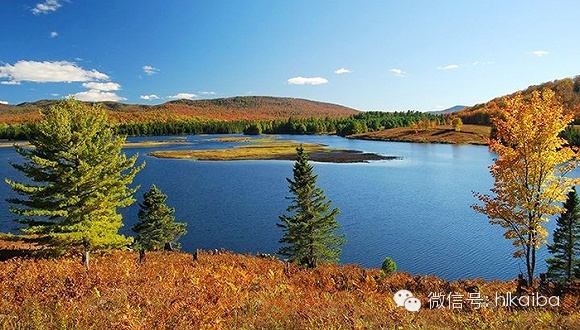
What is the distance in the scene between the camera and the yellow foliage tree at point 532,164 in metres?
22.7

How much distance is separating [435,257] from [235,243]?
2193cm

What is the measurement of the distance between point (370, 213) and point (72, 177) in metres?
43.8

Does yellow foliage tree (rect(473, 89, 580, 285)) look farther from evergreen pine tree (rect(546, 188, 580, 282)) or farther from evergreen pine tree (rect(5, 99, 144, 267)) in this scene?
evergreen pine tree (rect(5, 99, 144, 267))

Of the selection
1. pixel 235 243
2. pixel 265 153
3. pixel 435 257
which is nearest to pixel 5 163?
pixel 265 153

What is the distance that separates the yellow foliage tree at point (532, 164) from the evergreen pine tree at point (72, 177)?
23565 millimetres

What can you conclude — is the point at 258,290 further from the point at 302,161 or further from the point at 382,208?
the point at 382,208

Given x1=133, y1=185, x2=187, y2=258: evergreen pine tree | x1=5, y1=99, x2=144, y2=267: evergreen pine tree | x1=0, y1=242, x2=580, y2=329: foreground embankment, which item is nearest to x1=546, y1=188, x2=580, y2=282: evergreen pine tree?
x1=0, y1=242, x2=580, y2=329: foreground embankment

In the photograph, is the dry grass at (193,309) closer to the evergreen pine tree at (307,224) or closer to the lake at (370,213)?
the evergreen pine tree at (307,224)

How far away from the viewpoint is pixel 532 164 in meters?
23.1

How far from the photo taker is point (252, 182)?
87188mm

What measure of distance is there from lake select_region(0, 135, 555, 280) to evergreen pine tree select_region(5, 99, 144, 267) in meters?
21.1

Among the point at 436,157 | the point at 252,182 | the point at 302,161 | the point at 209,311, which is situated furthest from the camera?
the point at 436,157

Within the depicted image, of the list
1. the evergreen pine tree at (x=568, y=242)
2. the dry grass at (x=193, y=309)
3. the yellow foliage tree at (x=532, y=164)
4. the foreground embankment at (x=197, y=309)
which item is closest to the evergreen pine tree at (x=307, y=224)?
the yellow foliage tree at (x=532, y=164)

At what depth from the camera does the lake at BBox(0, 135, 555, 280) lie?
43500 millimetres
